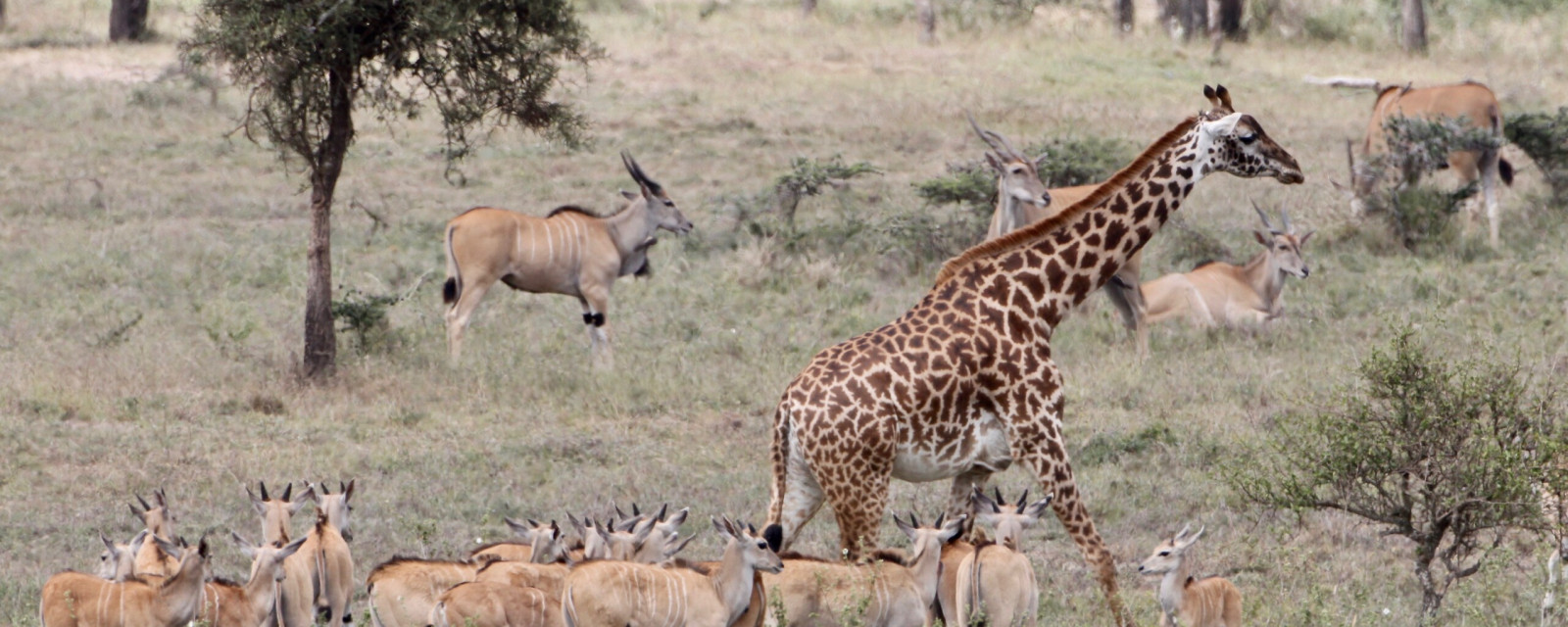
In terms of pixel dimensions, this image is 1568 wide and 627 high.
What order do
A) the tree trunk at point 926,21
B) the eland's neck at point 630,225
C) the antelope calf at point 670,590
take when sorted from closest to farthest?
1. the antelope calf at point 670,590
2. the eland's neck at point 630,225
3. the tree trunk at point 926,21

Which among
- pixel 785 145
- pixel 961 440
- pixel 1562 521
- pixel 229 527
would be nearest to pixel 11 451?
pixel 229 527

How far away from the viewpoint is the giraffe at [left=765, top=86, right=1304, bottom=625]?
7.05 m

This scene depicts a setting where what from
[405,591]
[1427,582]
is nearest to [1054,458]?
[1427,582]

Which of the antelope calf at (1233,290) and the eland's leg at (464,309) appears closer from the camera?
the eland's leg at (464,309)

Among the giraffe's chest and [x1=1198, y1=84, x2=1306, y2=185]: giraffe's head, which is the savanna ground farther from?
[x1=1198, y1=84, x2=1306, y2=185]: giraffe's head

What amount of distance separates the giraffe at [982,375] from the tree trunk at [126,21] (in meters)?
23.4

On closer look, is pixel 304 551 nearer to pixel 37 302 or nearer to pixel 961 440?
pixel 961 440

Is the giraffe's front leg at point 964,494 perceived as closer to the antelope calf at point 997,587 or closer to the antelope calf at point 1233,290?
the antelope calf at point 997,587

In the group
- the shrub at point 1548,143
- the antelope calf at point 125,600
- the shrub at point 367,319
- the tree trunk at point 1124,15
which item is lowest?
the shrub at point 367,319

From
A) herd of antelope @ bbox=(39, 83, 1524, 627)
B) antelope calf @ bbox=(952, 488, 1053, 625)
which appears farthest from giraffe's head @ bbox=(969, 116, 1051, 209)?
antelope calf @ bbox=(952, 488, 1053, 625)

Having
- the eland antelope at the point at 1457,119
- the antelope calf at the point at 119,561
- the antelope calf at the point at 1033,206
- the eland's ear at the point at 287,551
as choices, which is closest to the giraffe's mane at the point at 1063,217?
the eland's ear at the point at 287,551

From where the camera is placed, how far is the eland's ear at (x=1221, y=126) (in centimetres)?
757

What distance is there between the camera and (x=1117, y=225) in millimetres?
7688

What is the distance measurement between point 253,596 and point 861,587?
2.32m
